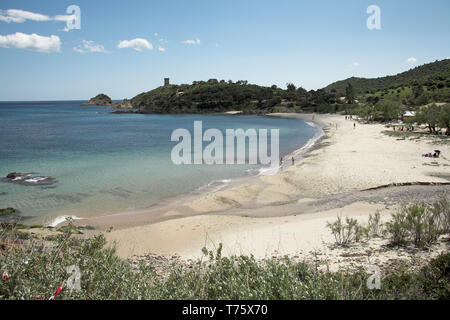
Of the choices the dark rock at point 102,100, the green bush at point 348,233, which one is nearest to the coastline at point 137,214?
the green bush at point 348,233

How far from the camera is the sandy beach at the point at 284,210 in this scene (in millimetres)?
Answer: 10477

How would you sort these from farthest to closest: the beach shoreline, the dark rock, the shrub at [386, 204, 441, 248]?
1. the dark rock
2. the beach shoreline
3. the shrub at [386, 204, 441, 248]

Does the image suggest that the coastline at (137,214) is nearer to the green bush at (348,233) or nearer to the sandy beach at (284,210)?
the sandy beach at (284,210)

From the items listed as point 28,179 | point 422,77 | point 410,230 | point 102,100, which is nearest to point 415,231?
point 410,230

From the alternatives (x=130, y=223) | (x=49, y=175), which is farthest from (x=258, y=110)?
(x=130, y=223)

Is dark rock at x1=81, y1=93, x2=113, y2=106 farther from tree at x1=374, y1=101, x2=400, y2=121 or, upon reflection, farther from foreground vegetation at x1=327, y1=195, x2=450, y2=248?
foreground vegetation at x1=327, y1=195, x2=450, y2=248

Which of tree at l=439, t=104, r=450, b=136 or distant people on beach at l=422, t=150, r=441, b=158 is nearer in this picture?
distant people on beach at l=422, t=150, r=441, b=158

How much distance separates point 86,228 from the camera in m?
13.0

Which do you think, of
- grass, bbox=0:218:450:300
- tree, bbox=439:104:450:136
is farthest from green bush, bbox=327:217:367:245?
tree, bbox=439:104:450:136

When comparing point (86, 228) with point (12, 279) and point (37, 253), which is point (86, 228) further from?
point (12, 279)

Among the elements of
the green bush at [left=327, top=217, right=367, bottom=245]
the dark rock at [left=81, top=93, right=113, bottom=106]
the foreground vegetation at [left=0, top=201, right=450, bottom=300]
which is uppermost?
the dark rock at [left=81, top=93, right=113, bottom=106]

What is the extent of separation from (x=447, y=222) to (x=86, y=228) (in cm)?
1418

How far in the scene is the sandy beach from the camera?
1048cm

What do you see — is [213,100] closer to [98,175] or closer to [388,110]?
[388,110]
